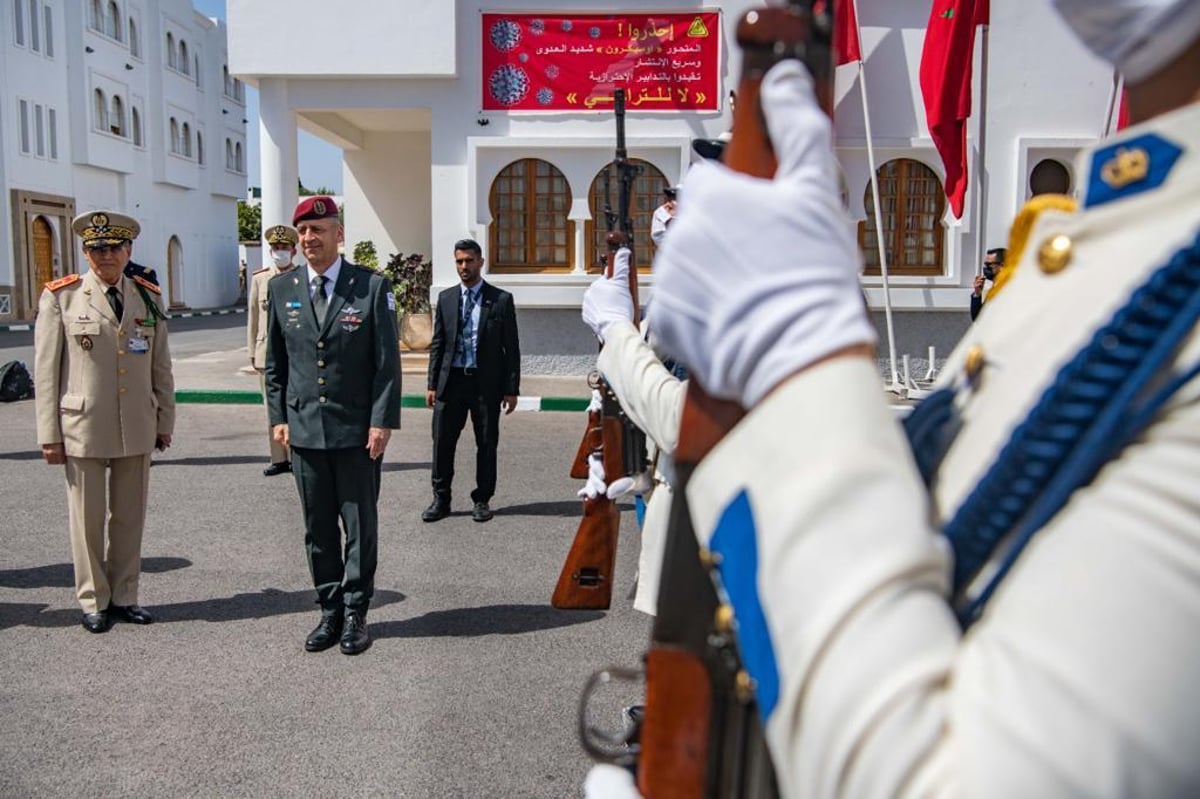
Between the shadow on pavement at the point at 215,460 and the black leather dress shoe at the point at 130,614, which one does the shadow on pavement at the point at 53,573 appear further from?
the shadow on pavement at the point at 215,460

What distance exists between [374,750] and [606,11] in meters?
11.4

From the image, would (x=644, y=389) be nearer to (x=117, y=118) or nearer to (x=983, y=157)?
(x=983, y=157)

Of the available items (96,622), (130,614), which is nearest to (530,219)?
(130,614)

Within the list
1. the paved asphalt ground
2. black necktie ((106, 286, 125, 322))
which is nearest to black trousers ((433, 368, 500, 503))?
the paved asphalt ground

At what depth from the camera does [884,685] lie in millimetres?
685

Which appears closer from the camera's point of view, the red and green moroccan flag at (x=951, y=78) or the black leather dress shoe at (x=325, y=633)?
the black leather dress shoe at (x=325, y=633)

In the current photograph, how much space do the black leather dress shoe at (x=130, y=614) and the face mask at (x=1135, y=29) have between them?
5141 millimetres

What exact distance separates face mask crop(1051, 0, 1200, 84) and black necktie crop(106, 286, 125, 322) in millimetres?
5272

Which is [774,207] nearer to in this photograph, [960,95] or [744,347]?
[744,347]

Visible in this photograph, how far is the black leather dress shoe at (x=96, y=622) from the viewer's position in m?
4.96

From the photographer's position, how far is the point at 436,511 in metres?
7.22

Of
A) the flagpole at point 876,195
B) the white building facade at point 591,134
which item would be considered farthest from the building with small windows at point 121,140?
the flagpole at point 876,195

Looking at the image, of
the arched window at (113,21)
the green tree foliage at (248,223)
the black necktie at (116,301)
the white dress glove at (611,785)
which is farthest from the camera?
the green tree foliage at (248,223)

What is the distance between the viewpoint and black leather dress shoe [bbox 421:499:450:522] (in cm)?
719
